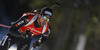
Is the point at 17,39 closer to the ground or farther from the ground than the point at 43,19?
closer to the ground

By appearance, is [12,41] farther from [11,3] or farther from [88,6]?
[88,6]

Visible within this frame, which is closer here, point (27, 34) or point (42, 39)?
point (27, 34)

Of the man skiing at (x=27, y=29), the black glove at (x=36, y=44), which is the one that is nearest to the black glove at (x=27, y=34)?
the man skiing at (x=27, y=29)

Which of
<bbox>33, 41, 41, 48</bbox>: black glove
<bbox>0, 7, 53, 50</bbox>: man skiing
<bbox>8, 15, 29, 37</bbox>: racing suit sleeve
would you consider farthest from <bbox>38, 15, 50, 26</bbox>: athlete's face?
<bbox>33, 41, 41, 48</bbox>: black glove

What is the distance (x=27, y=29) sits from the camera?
1.32 m

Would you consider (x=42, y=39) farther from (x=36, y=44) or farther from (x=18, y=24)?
(x=18, y=24)

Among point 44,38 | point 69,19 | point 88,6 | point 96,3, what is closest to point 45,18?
point 44,38

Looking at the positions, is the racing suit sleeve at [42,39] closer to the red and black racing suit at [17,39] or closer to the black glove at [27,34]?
the red and black racing suit at [17,39]

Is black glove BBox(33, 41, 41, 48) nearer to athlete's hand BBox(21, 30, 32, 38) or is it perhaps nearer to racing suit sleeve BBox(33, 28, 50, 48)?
racing suit sleeve BBox(33, 28, 50, 48)

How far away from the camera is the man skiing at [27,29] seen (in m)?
1.18

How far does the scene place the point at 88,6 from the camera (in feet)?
8.84

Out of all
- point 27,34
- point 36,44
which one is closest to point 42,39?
point 36,44

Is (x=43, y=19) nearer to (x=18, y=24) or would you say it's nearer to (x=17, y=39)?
(x=18, y=24)

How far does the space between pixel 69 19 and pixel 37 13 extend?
21.8 inches
